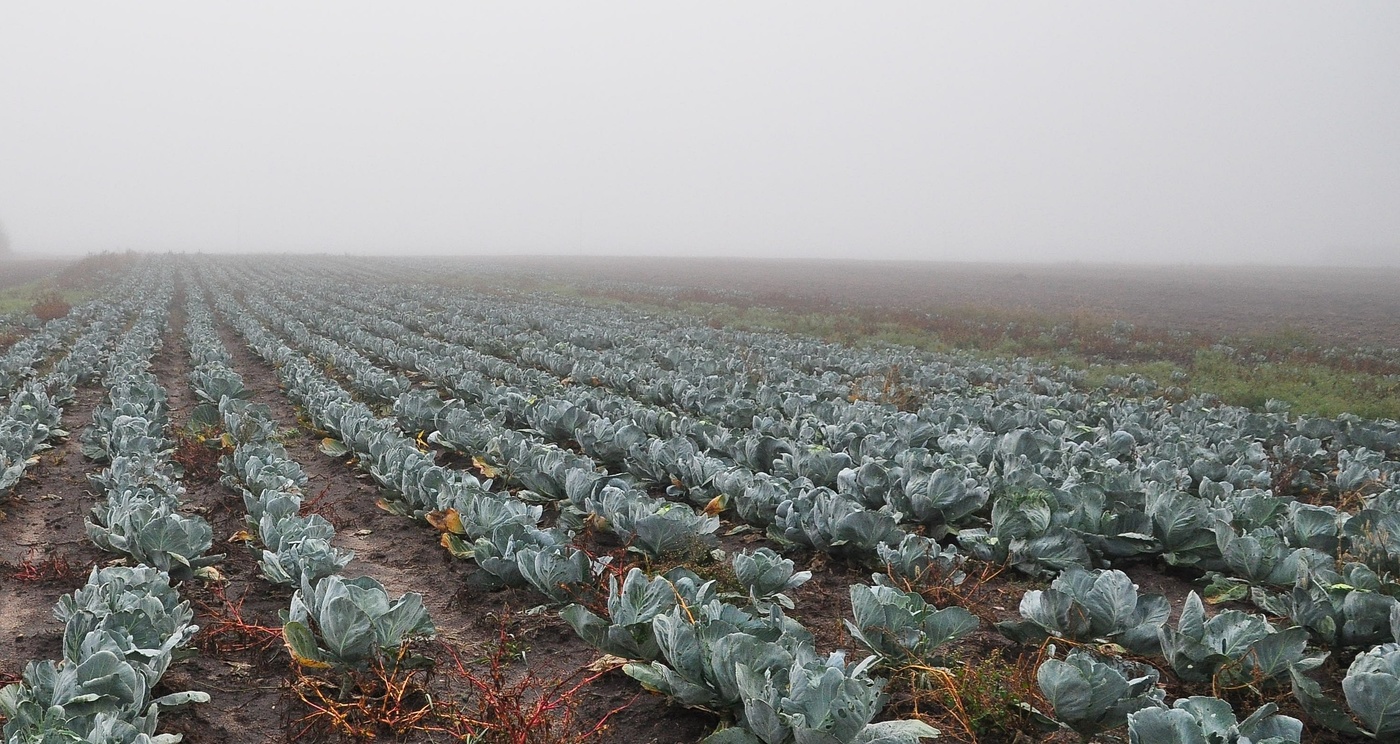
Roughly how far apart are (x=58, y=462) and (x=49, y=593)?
357 centimetres

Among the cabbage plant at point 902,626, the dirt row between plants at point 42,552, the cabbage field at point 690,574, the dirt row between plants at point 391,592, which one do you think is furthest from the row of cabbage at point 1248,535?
the dirt row between plants at point 42,552

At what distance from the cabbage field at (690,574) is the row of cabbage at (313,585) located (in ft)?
0.06

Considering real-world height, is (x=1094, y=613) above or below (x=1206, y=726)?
below

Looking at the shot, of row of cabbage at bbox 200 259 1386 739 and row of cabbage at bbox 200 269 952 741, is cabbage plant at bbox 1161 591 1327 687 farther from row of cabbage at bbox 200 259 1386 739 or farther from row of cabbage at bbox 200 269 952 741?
row of cabbage at bbox 200 269 952 741

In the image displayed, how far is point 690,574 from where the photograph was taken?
154 inches

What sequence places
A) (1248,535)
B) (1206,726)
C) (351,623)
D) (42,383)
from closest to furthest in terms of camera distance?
(1206,726) → (351,623) → (1248,535) → (42,383)

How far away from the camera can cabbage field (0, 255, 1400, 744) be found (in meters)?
3.07

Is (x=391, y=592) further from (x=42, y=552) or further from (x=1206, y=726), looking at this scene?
(x=1206, y=726)

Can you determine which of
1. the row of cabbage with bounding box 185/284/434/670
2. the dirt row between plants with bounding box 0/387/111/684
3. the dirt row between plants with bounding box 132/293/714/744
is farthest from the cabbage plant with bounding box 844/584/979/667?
the dirt row between plants with bounding box 0/387/111/684

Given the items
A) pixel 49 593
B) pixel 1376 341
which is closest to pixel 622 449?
pixel 49 593

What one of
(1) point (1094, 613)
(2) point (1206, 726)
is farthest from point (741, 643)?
(1) point (1094, 613)

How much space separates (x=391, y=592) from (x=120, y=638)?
66.2 inches

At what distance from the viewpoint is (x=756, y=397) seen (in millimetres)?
9750

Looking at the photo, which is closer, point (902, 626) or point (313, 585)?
point (902, 626)
